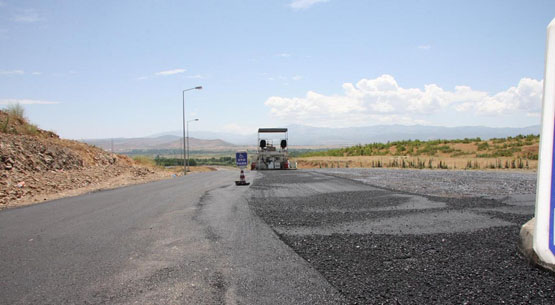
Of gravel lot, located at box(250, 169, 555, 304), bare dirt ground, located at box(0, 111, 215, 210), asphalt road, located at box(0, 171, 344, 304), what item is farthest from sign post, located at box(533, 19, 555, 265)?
bare dirt ground, located at box(0, 111, 215, 210)

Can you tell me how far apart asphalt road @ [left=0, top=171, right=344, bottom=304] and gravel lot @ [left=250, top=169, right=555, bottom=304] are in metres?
0.46

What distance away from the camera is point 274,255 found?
238 inches

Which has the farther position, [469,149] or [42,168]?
[469,149]

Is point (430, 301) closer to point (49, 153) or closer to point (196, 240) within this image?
point (196, 240)

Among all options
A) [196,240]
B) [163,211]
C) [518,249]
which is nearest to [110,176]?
[163,211]

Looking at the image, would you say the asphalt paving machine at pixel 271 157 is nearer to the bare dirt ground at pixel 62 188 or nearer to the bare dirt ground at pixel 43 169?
the bare dirt ground at pixel 43 169

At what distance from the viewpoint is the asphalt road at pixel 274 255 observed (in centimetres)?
446

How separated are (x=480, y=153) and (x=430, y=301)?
157 feet

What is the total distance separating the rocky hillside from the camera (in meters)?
16.0

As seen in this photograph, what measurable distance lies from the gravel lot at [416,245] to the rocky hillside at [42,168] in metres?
10.2

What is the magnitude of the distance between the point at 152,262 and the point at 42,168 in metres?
18.8

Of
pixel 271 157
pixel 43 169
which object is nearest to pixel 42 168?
pixel 43 169

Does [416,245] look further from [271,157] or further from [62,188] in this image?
[271,157]

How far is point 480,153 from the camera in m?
46.8
